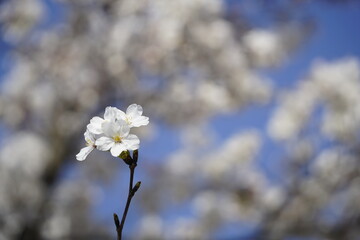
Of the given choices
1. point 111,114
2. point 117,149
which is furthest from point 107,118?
point 117,149

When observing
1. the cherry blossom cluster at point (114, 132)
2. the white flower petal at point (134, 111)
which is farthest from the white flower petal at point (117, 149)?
the white flower petal at point (134, 111)

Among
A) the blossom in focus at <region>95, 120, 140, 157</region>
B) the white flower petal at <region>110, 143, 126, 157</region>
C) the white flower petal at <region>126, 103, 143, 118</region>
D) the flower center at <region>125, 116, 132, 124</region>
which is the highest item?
the white flower petal at <region>126, 103, 143, 118</region>

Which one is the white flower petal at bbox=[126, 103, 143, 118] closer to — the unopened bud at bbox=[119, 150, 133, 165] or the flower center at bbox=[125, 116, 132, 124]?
the flower center at bbox=[125, 116, 132, 124]

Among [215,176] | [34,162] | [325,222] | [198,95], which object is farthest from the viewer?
[215,176]

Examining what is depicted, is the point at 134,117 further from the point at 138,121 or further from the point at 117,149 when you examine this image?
the point at 117,149

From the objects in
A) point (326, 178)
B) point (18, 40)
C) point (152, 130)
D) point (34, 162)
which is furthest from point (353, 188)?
point (18, 40)

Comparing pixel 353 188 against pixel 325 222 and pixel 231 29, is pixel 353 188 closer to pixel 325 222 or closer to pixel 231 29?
pixel 325 222

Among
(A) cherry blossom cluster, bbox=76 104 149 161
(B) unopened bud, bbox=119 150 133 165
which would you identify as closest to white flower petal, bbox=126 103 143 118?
(A) cherry blossom cluster, bbox=76 104 149 161

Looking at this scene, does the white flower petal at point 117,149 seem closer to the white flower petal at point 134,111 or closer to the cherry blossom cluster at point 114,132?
the cherry blossom cluster at point 114,132
